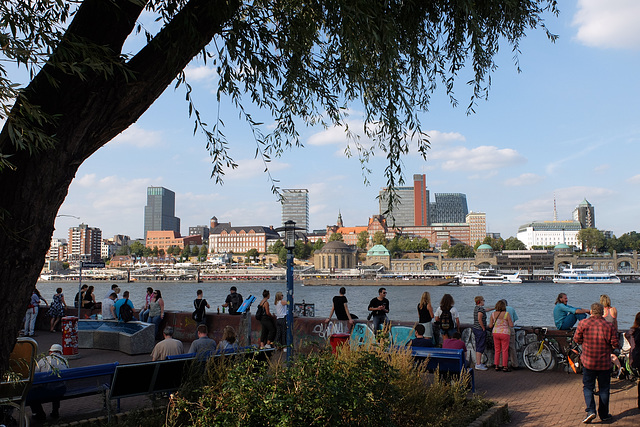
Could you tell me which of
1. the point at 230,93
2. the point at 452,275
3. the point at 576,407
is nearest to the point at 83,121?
the point at 230,93

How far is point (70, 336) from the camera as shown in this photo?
1209cm

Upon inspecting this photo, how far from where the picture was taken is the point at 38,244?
11.1 ft

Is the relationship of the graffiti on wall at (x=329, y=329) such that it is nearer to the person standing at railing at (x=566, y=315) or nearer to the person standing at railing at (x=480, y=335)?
the person standing at railing at (x=480, y=335)

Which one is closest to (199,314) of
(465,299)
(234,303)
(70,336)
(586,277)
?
(234,303)

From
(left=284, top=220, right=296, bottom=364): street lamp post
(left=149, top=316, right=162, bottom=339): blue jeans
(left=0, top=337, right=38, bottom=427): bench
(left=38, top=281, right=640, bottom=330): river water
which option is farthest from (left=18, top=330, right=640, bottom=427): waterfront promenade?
(left=38, top=281, right=640, bottom=330): river water

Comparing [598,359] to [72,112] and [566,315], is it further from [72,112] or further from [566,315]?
[72,112]

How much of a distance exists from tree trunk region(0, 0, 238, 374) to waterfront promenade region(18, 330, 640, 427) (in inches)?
136

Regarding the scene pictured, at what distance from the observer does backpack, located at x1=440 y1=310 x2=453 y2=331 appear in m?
9.92

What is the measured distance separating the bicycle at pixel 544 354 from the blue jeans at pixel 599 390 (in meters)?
2.65

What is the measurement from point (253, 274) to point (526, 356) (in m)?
133

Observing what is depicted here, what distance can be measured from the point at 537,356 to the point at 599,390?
2967 millimetres

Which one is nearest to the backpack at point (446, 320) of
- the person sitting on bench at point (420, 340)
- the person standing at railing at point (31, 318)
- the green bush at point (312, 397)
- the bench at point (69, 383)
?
the person sitting on bench at point (420, 340)

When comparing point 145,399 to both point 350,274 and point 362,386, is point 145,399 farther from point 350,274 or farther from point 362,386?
A: point 350,274

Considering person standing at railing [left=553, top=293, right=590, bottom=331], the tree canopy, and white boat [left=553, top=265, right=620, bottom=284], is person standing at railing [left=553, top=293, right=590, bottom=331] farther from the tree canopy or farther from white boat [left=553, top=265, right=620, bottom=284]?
white boat [left=553, top=265, right=620, bottom=284]
